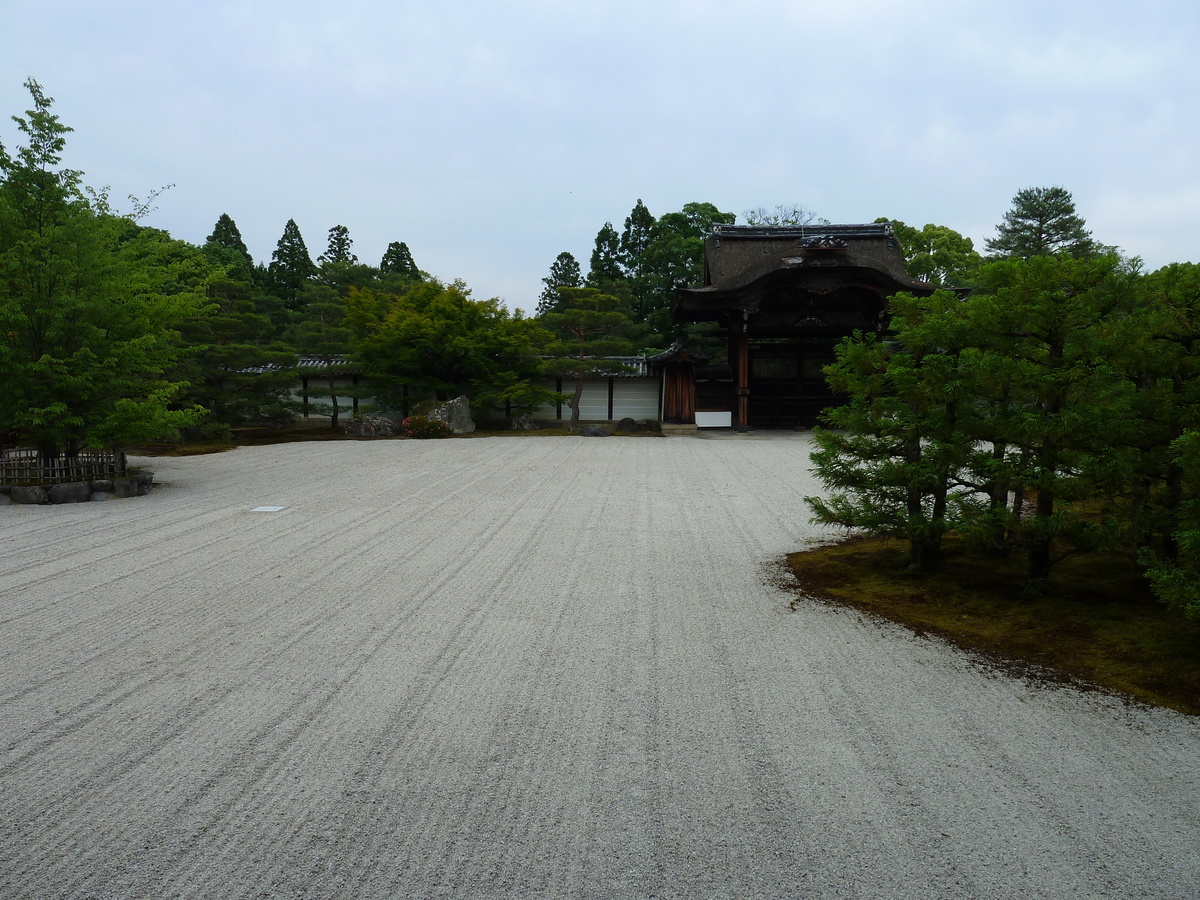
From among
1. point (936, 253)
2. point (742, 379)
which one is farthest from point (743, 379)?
point (936, 253)

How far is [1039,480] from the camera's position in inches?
163

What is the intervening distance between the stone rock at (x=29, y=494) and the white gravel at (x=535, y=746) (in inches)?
119

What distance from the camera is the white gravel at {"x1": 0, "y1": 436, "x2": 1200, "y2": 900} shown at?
2162mm

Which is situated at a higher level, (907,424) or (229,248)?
(229,248)

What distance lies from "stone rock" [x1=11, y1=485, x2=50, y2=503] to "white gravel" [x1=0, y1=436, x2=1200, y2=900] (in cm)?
301

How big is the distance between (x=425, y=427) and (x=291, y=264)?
16.8m

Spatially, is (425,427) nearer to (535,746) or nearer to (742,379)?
(742,379)

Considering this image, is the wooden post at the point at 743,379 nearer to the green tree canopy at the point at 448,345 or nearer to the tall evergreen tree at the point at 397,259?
the green tree canopy at the point at 448,345

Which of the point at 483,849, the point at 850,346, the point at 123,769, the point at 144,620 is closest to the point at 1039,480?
the point at 850,346

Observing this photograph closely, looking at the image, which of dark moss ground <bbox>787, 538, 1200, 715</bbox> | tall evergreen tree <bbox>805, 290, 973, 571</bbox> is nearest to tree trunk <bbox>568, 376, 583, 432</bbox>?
dark moss ground <bbox>787, 538, 1200, 715</bbox>

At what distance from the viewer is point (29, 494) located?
805 centimetres

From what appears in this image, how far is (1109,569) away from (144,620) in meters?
6.34

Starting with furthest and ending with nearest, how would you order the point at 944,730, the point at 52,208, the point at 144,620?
1. the point at 52,208
2. the point at 144,620
3. the point at 944,730

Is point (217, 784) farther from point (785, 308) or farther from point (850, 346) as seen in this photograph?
point (785, 308)
